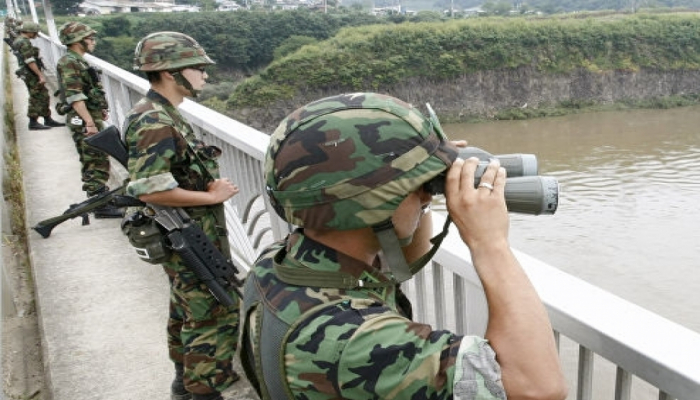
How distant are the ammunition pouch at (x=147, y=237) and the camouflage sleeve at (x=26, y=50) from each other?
5.95m

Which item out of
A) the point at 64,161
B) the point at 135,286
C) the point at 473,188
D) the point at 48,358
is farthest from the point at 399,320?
the point at 64,161

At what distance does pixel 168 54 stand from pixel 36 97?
5956 millimetres

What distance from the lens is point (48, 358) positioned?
2615 mm

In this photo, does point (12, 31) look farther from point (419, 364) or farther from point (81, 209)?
point (419, 364)

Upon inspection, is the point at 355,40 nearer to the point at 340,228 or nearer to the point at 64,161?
the point at 64,161

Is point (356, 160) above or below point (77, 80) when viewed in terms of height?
above

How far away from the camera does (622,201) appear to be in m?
25.0

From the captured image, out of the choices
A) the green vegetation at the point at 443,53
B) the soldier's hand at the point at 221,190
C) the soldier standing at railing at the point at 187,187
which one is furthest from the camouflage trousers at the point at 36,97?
the green vegetation at the point at 443,53

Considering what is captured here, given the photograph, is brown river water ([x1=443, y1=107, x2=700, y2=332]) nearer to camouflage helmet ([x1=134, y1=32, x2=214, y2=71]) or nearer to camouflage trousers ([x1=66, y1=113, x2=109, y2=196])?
camouflage trousers ([x1=66, y1=113, x2=109, y2=196])

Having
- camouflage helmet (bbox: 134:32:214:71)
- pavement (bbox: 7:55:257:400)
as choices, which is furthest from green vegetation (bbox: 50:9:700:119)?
camouflage helmet (bbox: 134:32:214:71)

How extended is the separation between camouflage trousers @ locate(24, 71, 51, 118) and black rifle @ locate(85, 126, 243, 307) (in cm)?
585

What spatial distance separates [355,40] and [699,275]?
2852 cm

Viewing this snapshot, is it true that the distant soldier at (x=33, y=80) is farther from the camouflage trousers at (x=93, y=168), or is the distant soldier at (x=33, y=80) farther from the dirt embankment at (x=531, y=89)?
the dirt embankment at (x=531, y=89)

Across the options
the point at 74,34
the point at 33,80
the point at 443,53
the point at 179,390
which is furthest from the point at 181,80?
the point at 443,53
